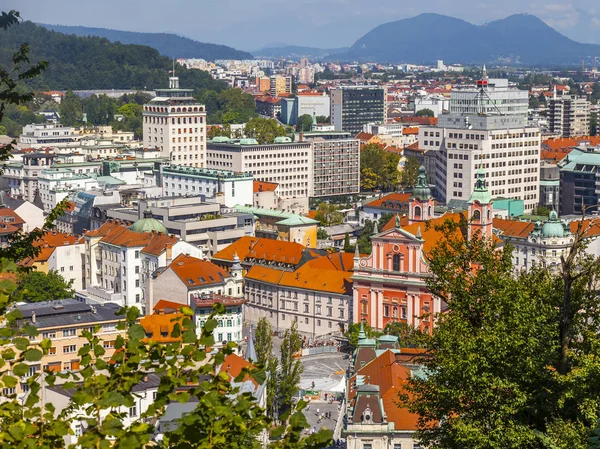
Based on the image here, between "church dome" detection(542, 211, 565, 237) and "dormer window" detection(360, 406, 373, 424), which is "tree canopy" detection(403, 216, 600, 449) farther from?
"church dome" detection(542, 211, 565, 237)

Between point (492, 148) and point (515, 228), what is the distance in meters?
31.0

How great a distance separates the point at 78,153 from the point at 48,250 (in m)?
48.0

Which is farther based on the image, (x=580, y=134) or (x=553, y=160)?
(x=580, y=134)

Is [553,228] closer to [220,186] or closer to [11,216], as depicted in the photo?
[220,186]

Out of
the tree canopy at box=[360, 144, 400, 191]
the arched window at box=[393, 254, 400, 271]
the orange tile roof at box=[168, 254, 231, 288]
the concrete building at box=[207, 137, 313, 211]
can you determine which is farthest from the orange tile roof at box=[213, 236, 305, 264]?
the tree canopy at box=[360, 144, 400, 191]

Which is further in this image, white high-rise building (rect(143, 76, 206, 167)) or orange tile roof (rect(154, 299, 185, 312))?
white high-rise building (rect(143, 76, 206, 167))

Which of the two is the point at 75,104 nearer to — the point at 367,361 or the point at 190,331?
the point at 367,361

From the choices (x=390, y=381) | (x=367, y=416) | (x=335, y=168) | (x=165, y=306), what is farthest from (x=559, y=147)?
(x=367, y=416)

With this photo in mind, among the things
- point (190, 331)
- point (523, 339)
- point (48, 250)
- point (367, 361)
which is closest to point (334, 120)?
point (48, 250)

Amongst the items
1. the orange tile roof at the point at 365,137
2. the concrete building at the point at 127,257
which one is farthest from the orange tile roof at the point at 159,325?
the orange tile roof at the point at 365,137

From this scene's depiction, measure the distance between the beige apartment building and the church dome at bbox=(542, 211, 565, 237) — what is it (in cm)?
3348

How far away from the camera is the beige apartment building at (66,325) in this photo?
52.5m

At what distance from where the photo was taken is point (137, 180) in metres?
115

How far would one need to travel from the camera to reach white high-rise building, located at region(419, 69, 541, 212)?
4456 inches
